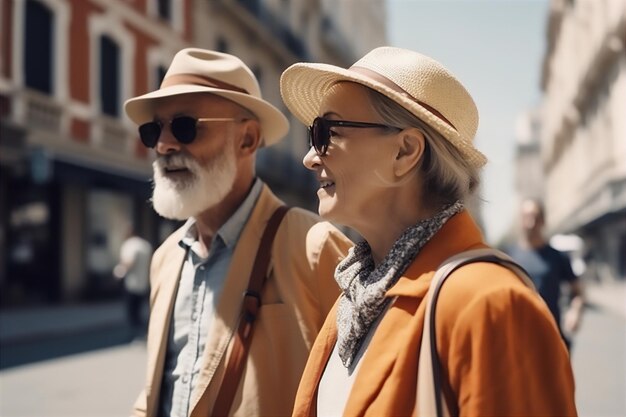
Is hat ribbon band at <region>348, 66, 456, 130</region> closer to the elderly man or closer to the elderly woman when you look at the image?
the elderly woman

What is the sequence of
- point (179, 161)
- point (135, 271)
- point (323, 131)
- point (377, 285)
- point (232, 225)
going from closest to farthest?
point (377, 285)
point (323, 131)
point (232, 225)
point (179, 161)
point (135, 271)

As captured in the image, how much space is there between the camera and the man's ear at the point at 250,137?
9.66 ft

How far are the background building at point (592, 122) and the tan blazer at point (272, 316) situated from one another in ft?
54.5

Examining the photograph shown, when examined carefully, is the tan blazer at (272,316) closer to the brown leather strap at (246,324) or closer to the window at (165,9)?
the brown leather strap at (246,324)

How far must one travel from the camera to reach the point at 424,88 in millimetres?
1680

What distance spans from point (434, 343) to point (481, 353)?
106 mm

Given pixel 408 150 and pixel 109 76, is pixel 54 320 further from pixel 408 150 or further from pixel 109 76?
pixel 408 150

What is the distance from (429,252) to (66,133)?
51.1ft

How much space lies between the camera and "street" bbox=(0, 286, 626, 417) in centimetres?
686

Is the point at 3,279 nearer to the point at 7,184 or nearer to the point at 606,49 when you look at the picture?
the point at 7,184

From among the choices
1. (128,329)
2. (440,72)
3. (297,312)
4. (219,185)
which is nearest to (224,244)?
(219,185)

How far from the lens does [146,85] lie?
64.2ft

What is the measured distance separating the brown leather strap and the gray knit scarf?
675 mm

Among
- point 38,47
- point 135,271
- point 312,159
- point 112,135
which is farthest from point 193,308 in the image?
point 112,135
